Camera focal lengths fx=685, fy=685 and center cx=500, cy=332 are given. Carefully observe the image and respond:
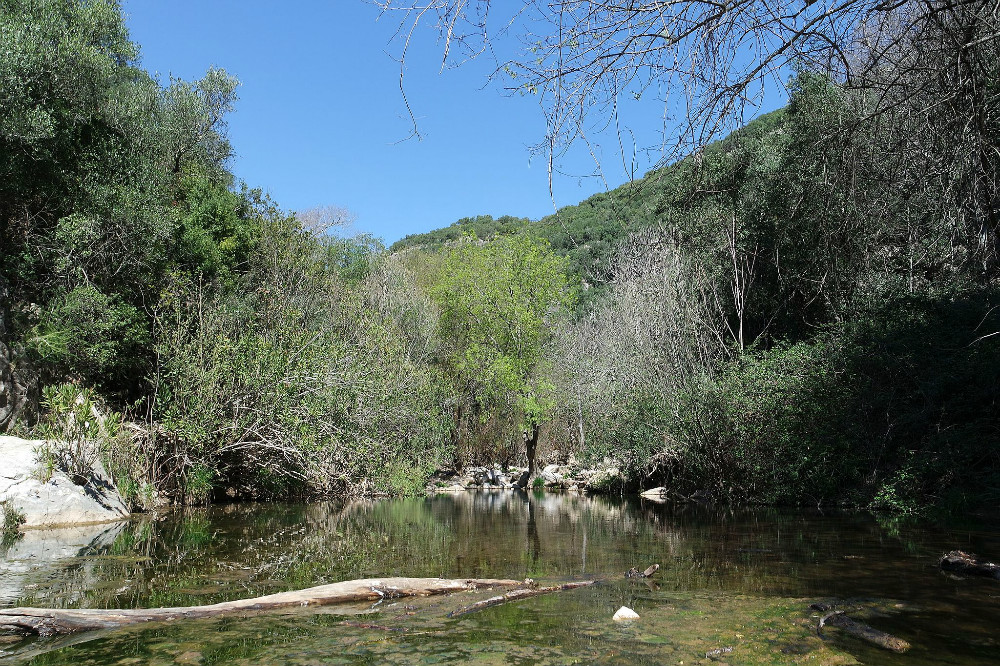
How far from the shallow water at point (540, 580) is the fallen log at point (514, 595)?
0.15 m

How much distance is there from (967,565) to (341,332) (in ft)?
60.7

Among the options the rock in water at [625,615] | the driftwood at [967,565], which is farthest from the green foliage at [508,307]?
the rock in water at [625,615]

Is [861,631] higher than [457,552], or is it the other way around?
[861,631]

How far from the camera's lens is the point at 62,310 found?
15281 millimetres

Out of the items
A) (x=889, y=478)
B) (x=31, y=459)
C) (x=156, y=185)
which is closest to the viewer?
(x=31, y=459)

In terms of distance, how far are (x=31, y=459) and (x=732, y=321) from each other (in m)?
19.4

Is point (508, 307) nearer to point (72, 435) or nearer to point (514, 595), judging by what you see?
point (72, 435)

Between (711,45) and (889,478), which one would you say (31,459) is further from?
(889,478)

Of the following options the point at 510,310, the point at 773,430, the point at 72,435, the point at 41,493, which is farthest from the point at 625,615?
the point at 510,310

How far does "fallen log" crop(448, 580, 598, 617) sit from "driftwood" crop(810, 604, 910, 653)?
2.46m

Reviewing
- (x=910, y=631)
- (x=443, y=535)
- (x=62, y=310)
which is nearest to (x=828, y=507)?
(x=443, y=535)

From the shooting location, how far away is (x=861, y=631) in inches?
202

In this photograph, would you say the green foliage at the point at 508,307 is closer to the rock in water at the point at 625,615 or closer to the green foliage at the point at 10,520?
the green foliage at the point at 10,520

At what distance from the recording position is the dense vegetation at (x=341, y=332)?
14.0 metres
